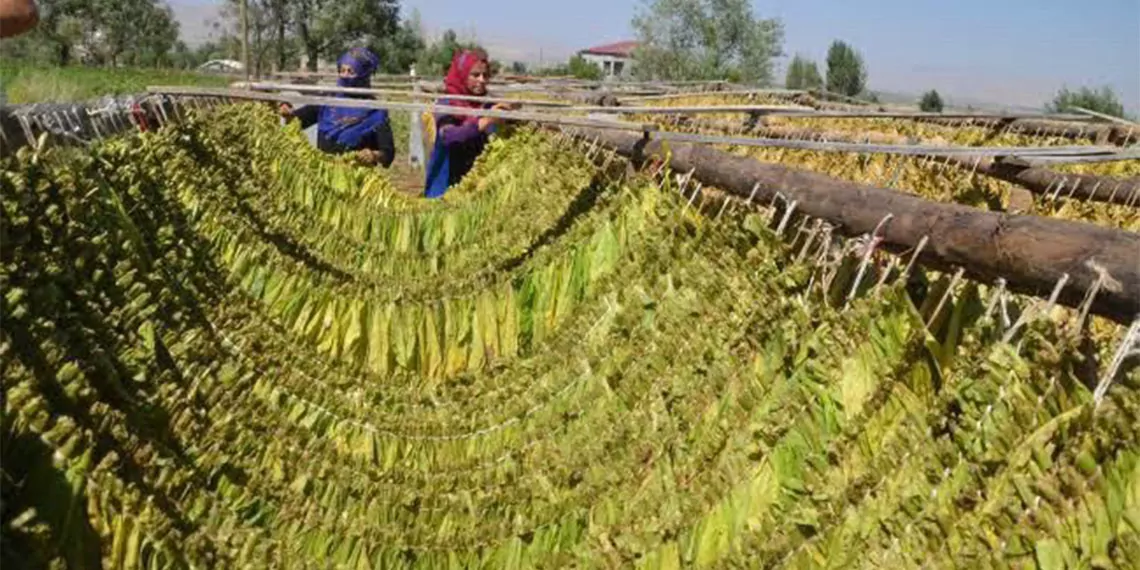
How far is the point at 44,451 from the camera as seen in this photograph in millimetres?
2158

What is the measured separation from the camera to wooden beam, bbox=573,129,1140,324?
5.71ft

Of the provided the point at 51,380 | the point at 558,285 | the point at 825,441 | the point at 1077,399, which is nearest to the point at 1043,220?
the point at 1077,399

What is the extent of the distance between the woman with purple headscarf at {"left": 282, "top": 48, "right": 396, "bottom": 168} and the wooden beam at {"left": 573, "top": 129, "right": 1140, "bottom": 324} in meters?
6.64

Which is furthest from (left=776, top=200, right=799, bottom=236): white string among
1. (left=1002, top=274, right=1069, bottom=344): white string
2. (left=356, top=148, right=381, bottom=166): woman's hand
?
(left=356, top=148, right=381, bottom=166): woman's hand

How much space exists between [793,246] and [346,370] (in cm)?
295

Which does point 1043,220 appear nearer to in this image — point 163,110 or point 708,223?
point 708,223

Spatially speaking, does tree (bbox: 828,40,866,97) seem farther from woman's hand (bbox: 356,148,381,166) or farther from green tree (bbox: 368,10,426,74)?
woman's hand (bbox: 356,148,381,166)

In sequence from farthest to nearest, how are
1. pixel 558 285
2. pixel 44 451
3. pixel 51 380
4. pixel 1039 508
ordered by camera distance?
pixel 558 285, pixel 51 380, pixel 44 451, pixel 1039 508

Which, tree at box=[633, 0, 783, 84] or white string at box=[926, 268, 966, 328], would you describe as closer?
white string at box=[926, 268, 966, 328]

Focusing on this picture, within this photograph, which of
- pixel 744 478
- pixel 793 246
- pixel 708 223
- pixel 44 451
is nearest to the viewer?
pixel 44 451

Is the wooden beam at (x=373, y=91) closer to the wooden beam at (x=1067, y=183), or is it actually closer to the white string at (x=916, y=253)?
the wooden beam at (x=1067, y=183)

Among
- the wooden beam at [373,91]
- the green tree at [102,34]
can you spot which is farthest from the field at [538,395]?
the green tree at [102,34]

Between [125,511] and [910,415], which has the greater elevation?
[910,415]

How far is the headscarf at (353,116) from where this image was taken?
921 centimetres
